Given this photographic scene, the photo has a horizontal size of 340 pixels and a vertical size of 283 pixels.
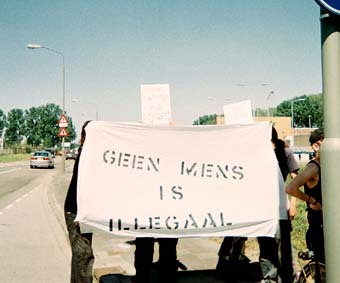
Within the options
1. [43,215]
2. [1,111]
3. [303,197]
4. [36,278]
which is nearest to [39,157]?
[43,215]

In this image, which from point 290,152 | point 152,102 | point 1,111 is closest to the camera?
point 290,152

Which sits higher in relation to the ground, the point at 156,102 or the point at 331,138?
the point at 156,102

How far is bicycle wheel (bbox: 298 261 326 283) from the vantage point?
3615 mm

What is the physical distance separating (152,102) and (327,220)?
3.15 meters

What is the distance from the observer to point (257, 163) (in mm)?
4672

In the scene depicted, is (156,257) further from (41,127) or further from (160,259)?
(41,127)

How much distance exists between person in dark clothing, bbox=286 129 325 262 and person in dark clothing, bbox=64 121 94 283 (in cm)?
205

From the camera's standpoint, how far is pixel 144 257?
4.82m

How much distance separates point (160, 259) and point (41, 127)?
126402 mm

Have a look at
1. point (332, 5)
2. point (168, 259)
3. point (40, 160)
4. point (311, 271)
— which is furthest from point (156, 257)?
point (40, 160)

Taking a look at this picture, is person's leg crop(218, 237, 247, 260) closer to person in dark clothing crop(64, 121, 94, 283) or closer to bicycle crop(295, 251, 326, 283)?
bicycle crop(295, 251, 326, 283)

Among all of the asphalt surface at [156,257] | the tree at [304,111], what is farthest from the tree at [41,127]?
the asphalt surface at [156,257]

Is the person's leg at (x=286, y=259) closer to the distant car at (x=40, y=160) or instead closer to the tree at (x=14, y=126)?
the distant car at (x=40, y=160)

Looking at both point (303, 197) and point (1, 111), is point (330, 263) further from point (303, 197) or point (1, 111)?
point (1, 111)
